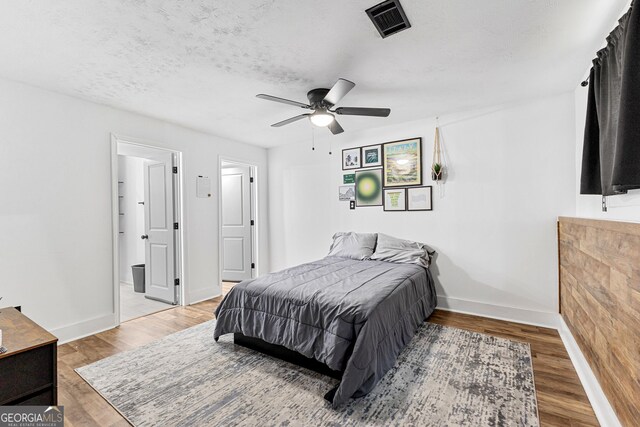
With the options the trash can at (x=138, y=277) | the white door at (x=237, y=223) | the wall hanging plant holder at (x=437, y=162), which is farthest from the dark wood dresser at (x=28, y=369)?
the white door at (x=237, y=223)

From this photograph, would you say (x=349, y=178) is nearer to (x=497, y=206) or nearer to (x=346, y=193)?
(x=346, y=193)

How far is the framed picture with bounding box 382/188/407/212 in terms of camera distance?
13.3ft

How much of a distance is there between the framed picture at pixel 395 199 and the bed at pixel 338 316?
1155 mm

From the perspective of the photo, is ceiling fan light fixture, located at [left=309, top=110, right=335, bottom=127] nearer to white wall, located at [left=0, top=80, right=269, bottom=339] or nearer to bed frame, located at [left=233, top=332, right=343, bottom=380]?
bed frame, located at [left=233, top=332, right=343, bottom=380]

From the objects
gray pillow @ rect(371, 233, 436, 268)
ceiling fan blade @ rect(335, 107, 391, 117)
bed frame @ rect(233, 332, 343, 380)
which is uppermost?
ceiling fan blade @ rect(335, 107, 391, 117)

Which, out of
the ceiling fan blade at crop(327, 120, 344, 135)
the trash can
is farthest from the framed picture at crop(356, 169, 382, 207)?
the trash can

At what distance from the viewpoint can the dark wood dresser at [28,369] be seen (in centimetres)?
126

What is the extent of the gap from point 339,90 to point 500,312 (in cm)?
306

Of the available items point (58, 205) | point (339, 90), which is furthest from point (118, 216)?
point (339, 90)

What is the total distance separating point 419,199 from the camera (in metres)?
3.93

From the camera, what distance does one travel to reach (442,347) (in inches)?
106

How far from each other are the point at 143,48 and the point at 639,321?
3.30 meters

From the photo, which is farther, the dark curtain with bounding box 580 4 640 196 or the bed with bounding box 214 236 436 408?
the bed with bounding box 214 236 436 408

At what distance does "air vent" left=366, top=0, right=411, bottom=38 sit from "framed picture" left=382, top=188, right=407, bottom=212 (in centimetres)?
236
